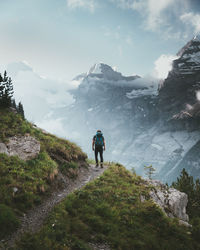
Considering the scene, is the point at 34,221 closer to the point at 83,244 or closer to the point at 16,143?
the point at 83,244

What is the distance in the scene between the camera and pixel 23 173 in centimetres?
920

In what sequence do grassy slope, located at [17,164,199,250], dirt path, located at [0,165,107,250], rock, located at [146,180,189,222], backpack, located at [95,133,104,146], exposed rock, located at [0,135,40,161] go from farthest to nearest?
backpack, located at [95,133,104,146]
exposed rock, located at [0,135,40,161]
rock, located at [146,180,189,222]
grassy slope, located at [17,164,199,250]
dirt path, located at [0,165,107,250]

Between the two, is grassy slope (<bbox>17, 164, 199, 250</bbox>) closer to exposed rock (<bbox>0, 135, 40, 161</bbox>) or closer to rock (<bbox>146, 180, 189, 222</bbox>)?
rock (<bbox>146, 180, 189, 222</bbox>)

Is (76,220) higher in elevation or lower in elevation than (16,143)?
lower

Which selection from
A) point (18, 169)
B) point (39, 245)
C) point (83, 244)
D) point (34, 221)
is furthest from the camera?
point (18, 169)

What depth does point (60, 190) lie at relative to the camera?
34.8 ft

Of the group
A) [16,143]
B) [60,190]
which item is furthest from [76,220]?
[16,143]

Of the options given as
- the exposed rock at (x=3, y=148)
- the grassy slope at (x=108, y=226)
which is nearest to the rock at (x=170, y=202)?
the grassy slope at (x=108, y=226)

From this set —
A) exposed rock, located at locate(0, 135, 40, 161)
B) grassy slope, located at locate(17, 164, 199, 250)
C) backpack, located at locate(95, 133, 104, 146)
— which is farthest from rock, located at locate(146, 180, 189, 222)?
exposed rock, located at locate(0, 135, 40, 161)

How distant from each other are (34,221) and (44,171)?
3.90 metres

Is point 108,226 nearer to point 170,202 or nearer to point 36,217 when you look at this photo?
point 36,217

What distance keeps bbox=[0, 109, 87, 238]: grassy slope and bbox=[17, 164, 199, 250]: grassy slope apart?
1.25m

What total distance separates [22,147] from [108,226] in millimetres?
7974

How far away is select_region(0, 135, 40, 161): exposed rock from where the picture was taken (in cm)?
1124
